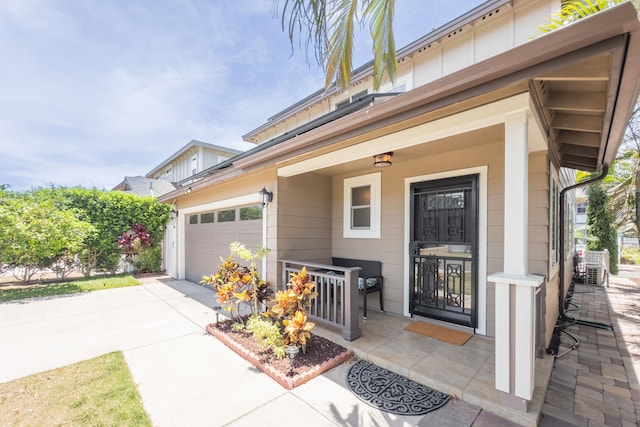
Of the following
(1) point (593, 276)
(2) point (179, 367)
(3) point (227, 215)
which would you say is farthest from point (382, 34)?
(1) point (593, 276)

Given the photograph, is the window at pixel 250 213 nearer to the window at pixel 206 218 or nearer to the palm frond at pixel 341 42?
the window at pixel 206 218

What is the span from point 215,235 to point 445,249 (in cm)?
575

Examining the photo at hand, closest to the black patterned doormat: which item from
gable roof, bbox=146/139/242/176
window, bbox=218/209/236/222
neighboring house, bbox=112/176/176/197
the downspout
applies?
the downspout

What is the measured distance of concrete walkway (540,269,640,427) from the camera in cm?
228

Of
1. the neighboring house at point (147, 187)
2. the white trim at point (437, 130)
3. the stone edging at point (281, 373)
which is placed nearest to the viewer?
the white trim at point (437, 130)

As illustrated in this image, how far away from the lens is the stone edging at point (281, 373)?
2736 mm

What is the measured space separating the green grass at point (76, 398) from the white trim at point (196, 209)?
9.97 feet

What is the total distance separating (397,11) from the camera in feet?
8.69

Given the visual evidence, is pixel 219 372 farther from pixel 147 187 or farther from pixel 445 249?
pixel 147 187

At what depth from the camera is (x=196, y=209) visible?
821 centimetres

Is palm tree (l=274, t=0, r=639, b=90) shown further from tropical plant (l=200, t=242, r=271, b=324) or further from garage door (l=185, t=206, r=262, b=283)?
garage door (l=185, t=206, r=262, b=283)

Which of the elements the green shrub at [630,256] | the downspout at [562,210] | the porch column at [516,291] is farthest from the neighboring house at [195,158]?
the green shrub at [630,256]

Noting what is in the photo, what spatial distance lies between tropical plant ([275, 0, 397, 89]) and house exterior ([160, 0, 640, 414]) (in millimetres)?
513

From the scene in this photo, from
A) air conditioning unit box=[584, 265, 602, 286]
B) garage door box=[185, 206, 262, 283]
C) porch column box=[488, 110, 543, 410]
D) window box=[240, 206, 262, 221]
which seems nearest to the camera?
porch column box=[488, 110, 543, 410]
